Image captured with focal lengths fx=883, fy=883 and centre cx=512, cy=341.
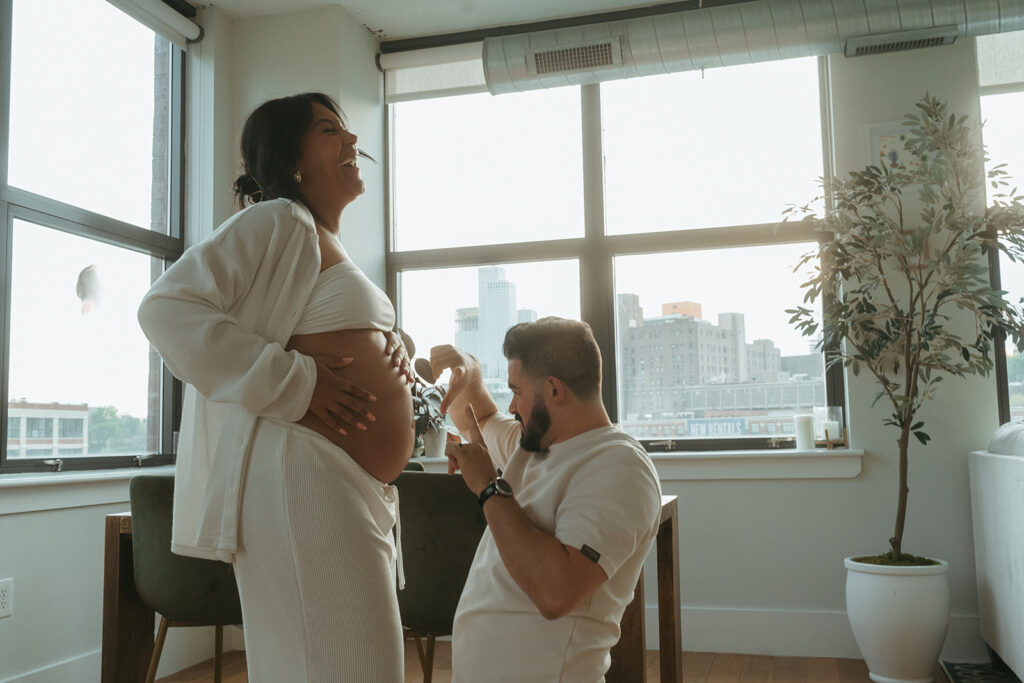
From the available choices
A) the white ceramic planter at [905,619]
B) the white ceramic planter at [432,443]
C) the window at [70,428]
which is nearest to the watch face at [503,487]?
the white ceramic planter at [905,619]

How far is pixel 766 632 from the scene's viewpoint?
3.79m

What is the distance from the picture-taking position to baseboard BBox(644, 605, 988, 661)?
371cm

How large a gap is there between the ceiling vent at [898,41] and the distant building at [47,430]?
3.42 metres

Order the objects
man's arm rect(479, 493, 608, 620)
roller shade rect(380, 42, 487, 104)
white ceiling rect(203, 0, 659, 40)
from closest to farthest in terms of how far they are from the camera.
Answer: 1. man's arm rect(479, 493, 608, 620)
2. white ceiling rect(203, 0, 659, 40)
3. roller shade rect(380, 42, 487, 104)

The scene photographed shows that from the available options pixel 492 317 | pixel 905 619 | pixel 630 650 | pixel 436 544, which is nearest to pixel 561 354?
pixel 630 650

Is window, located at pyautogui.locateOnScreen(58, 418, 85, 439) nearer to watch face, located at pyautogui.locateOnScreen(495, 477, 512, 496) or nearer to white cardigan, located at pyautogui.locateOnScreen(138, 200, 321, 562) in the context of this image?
white cardigan, located at pyautogui.locateOnScreen(138, 200, 321, 562)

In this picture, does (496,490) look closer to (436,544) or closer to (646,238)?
(436,544)

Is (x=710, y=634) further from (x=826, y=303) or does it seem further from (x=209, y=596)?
(x=209, y=596)

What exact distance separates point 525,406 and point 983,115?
327 cm

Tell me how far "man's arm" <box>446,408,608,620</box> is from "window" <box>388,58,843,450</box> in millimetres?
2807

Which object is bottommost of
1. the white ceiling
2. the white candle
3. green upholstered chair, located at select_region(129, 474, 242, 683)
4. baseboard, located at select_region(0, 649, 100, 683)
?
baseboard, located at select_region(0, 649, 100, 683)

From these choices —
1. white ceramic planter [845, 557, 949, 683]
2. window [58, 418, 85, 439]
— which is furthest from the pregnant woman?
white ceramic planter [845, 557, 949, 683]

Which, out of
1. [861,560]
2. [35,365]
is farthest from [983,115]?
[35,365]

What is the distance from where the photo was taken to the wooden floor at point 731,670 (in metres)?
3.38
